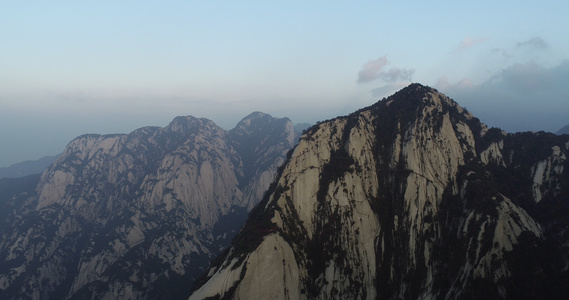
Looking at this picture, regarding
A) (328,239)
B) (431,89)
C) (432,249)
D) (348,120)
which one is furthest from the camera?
(431,89)

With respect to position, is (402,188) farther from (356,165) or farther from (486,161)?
(486,161)

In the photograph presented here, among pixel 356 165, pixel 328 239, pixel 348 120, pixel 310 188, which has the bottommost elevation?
pixel 328 239

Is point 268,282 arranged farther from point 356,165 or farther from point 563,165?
point 563,165

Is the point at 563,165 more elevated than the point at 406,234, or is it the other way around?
the point at 563,165

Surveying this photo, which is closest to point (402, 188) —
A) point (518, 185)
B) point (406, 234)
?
point (406, 234)

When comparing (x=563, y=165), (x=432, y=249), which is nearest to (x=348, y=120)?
(x=432, y=249)

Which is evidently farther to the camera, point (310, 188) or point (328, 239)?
point (310, 188)

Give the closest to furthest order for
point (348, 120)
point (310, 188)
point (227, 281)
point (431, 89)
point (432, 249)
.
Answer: point (227, 281) → point (432, 249) → point (310, 188) → point (348, 120) → point (431, 89)
